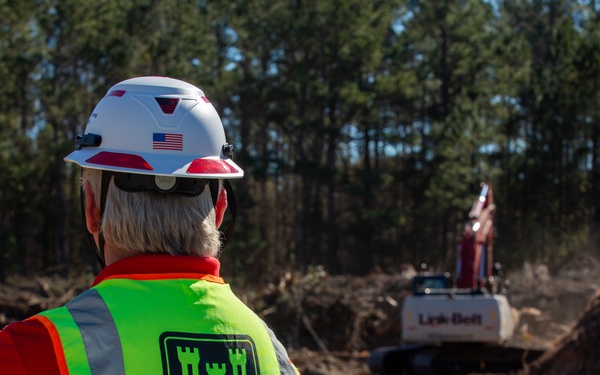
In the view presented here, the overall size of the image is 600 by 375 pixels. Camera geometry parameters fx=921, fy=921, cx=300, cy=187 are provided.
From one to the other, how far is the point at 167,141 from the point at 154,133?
41 millimetres

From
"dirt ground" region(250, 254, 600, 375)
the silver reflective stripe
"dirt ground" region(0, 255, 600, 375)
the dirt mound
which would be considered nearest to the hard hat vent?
the silver reflective stripe

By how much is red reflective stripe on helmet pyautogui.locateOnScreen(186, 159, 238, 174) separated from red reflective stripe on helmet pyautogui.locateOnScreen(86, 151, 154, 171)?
0.12 metres

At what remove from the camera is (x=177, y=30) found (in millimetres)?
37500

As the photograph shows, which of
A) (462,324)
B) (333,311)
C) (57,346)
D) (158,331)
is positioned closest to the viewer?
(57,346)

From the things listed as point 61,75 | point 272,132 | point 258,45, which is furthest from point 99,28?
point 272,132

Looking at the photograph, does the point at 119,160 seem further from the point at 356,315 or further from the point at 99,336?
the point at 356,315

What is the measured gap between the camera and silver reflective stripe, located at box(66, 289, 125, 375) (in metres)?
2.00

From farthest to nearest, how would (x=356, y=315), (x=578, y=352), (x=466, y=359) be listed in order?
1. (x=356, y=315)
2. (x=466, y=359)
3. (x=578, y=352)

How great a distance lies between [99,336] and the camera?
2021mm

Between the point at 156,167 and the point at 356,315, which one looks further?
the point at 356,315

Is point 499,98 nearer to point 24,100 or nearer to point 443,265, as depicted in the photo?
point 443,265

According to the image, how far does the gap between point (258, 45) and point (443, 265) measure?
1306cm

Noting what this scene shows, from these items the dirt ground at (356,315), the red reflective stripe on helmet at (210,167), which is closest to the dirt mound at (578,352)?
the dirt ground at (356,315)

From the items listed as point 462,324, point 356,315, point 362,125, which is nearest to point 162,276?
point 462,324
